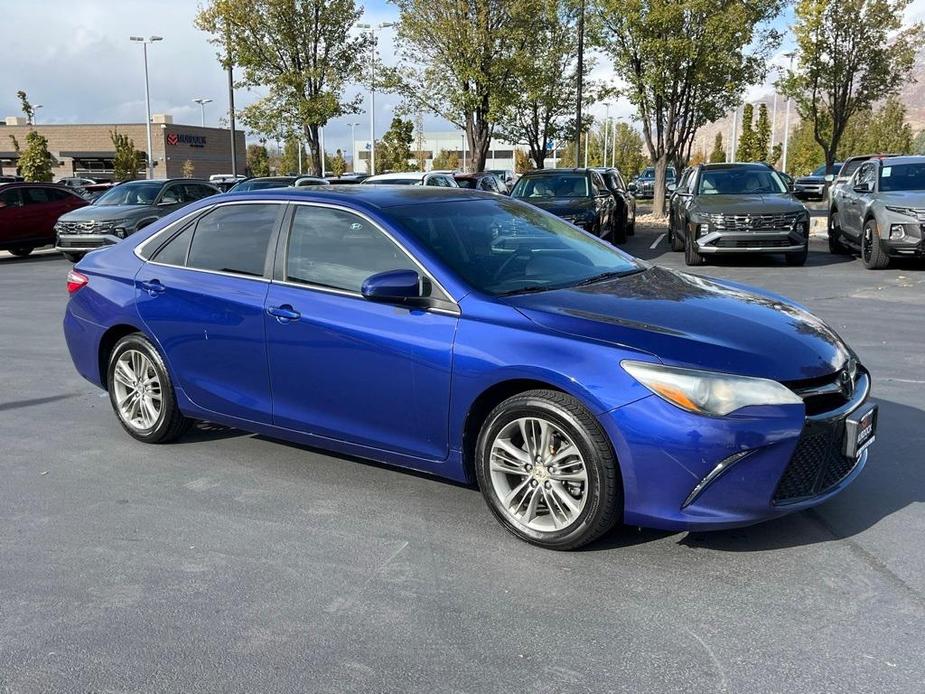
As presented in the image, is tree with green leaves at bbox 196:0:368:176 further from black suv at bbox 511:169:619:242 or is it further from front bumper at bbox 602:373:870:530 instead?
front bumper at bbox 602:373:870:530

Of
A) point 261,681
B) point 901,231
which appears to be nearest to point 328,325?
point 261,681

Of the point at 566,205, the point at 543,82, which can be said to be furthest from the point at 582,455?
the point at 543,82

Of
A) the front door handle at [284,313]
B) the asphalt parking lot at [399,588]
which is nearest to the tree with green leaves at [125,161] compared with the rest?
the asphalt parking lot at [399,588]

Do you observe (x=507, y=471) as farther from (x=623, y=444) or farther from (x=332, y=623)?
(x=332, y=623)

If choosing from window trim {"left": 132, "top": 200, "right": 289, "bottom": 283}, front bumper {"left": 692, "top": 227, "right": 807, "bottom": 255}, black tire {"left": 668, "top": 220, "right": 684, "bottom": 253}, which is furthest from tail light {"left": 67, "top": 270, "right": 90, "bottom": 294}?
black tire {"left": 668, "top": 220, "right": 684, "bottom": 253}

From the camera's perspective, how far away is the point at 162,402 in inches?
219

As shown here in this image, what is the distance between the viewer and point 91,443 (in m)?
5.79

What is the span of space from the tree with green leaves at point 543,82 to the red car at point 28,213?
13635 millimetres

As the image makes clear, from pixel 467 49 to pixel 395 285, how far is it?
935 inches

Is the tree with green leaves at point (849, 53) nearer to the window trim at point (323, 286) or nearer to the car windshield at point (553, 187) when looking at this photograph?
the car windshield at point (553, 187)

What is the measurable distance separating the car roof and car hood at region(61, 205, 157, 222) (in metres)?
14.0

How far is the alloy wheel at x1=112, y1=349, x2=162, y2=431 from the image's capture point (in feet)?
18.4

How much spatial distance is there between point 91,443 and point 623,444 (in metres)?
3.75

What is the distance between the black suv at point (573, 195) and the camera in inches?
616
